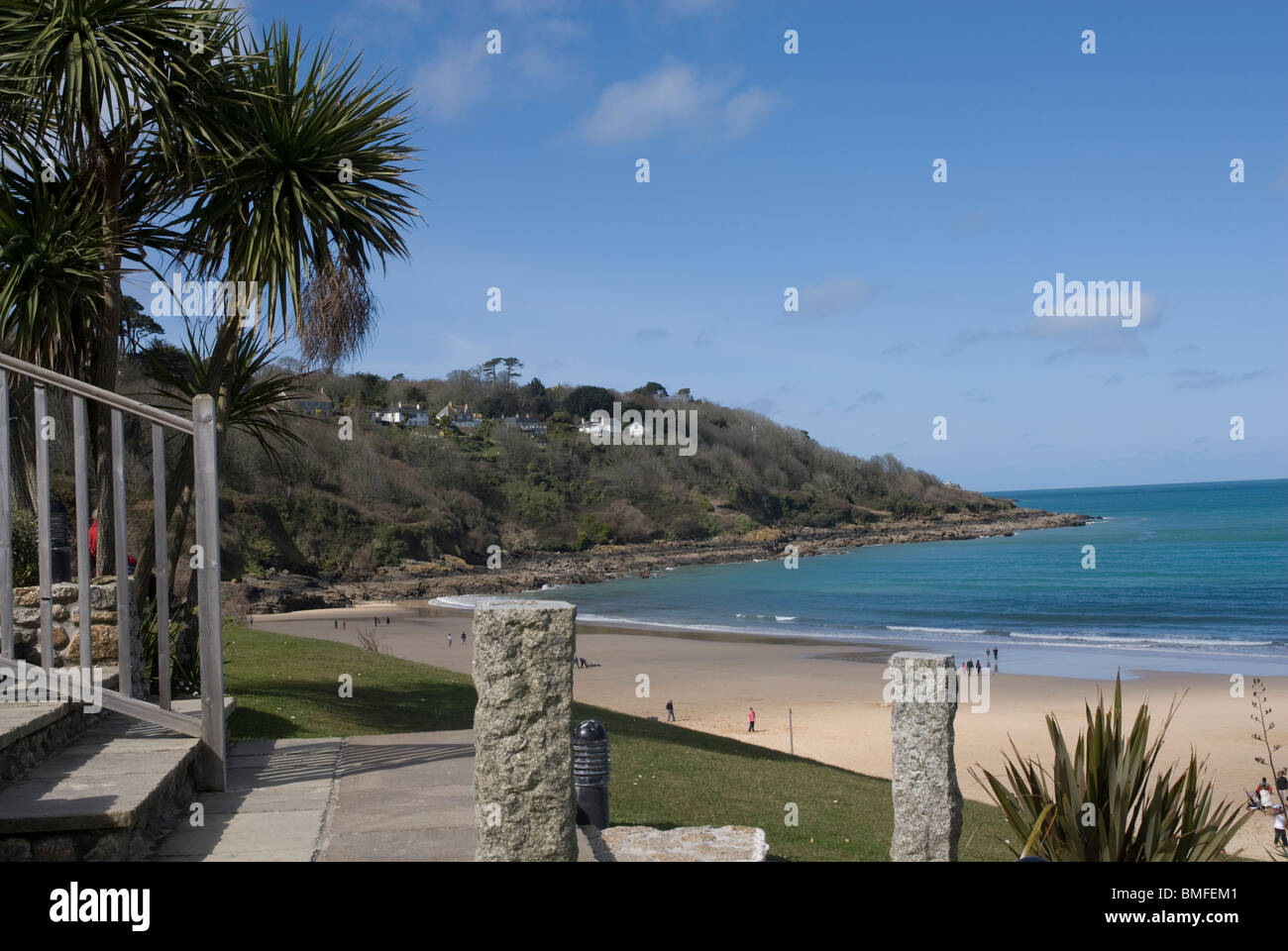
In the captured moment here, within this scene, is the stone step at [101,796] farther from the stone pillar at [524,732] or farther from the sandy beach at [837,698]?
the sandy beach at [837,698]

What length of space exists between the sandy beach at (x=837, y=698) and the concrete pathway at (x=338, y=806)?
9802 millimetres

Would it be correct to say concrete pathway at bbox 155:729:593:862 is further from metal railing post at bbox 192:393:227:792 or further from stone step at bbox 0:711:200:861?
metal railing post at bbox 192:393:227:792

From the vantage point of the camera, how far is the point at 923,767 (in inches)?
195

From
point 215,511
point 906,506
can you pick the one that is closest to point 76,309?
point 215,511

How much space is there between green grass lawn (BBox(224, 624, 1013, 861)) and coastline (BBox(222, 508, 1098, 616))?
94.6 ft

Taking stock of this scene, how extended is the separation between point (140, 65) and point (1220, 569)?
6315 centimetres

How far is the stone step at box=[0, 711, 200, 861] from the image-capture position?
11.2 ft

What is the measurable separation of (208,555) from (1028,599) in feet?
163

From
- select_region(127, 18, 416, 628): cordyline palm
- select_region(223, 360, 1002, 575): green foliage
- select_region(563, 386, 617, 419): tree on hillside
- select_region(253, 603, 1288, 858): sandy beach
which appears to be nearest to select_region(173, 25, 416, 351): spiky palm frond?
select_region(127, 18, 416, 628): cordyline palm

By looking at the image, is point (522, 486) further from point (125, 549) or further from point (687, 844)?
point (125, 549)

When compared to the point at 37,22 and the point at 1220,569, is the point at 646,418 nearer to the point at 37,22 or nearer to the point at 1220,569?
the point at 1220,569

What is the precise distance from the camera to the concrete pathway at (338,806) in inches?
155
